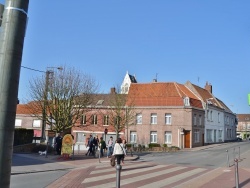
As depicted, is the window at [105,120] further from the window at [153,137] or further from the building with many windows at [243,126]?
the building with many windows at [243,126]

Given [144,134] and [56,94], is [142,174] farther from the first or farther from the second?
[144,134]

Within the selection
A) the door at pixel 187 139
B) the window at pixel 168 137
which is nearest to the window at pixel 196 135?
the door at pixel 187 139

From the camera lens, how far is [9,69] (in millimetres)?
2939

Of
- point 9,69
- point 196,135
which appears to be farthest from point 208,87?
point 9,69

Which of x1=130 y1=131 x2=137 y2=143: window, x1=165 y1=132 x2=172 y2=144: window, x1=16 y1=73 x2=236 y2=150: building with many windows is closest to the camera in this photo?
x1=16 y1=73 x2=236 y2=150: building with many windows

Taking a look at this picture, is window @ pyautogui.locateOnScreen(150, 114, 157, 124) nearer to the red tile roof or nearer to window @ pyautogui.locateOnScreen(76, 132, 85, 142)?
the red tile roof

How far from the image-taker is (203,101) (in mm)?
50281

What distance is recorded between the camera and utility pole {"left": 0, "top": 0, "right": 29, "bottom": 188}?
2.87m

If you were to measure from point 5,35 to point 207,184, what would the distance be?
32.7ft

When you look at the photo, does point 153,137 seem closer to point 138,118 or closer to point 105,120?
point 138,118

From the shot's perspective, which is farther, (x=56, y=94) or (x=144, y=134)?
(x=144, y=134)

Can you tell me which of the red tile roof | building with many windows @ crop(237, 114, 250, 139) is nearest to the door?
the red tile roof

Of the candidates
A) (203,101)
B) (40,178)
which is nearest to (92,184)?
(40,178)

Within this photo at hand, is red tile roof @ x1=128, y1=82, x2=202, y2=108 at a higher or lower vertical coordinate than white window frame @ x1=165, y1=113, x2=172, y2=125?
higher
